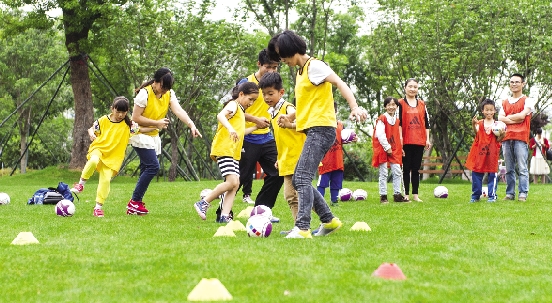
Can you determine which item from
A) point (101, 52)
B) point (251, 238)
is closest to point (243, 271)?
point (251, 238)

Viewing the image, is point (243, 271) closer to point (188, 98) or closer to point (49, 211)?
point (49, 211)

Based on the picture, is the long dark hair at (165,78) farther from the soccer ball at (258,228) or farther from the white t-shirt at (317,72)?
the white t-shirt at (317,72)

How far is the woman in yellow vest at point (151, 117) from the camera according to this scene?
9008mm

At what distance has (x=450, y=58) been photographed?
24.4 meters

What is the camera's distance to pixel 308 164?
6.51 m

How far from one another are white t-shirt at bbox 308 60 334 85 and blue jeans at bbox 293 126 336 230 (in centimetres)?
43

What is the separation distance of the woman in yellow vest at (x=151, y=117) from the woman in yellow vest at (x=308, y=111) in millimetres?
2441

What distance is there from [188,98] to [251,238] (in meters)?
18.9

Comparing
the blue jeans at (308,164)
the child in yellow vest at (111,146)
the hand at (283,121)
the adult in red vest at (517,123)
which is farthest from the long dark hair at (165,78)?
the adult in red vest at (517,123)

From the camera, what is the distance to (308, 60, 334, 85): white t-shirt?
21.2 ft

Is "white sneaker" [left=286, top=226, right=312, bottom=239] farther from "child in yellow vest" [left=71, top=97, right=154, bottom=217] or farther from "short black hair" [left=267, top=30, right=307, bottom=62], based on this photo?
"child in yellow vest" [left=71, top=97, right=154, bottom=217]

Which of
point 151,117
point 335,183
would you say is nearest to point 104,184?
point 151,117

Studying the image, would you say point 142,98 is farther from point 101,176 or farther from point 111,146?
point 101,176

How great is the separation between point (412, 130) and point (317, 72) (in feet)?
18.3
